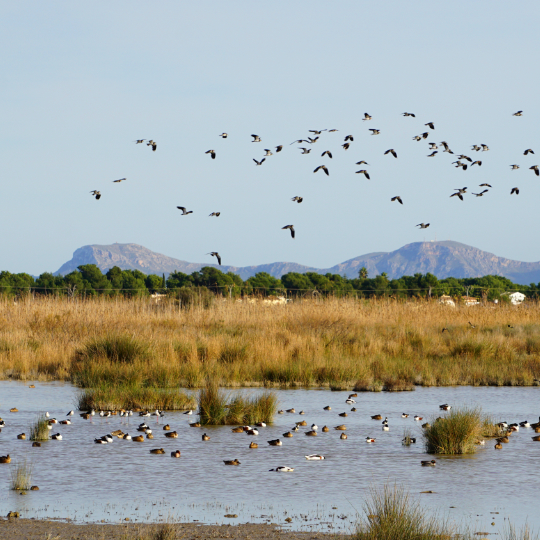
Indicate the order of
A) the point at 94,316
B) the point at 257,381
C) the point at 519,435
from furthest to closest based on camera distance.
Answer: the point at 94,316 < the point at 257,381 < the point at 519,435

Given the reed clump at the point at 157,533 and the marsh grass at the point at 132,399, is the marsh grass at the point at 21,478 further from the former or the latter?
the marsh grass at the point at 132,399

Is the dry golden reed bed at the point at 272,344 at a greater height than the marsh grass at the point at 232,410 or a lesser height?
greater

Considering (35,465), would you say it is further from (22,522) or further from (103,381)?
(103,381)

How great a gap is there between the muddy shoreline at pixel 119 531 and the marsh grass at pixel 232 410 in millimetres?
6876

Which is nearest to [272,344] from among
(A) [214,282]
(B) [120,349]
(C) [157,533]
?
(B) [120,349]

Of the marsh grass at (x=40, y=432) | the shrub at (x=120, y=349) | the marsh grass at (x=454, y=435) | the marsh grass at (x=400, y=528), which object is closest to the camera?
the marsh grass at (x=400, y=528)

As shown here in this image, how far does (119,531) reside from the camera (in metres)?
7.52

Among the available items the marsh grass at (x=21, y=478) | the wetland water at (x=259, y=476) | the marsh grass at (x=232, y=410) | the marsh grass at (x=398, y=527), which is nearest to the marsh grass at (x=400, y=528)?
the marsh grass at (x=398, y=527)

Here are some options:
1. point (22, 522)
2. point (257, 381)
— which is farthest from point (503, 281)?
point (22, 522)

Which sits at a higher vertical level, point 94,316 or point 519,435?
point 94,316

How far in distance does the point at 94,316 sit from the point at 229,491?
64.3ft

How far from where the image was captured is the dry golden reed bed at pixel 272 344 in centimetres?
2083

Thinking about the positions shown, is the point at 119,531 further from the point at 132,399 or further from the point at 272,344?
the point at 272,344

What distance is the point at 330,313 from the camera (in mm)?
29875
